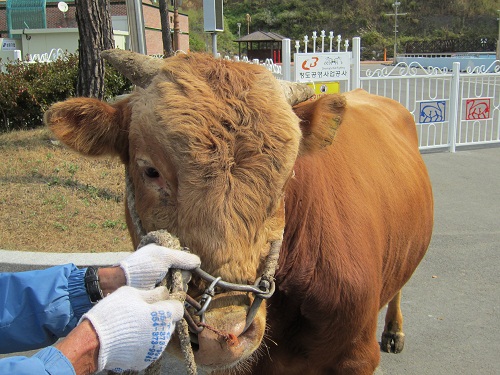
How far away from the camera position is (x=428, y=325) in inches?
173

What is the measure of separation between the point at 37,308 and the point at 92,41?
6.52 metres

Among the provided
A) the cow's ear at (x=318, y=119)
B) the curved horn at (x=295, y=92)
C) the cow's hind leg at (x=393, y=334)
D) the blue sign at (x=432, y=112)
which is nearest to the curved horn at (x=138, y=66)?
the curved horn at (x=295, y=92)

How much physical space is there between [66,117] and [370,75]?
30.2 feet

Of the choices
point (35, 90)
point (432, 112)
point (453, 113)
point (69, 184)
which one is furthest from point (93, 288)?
point (453, 113)

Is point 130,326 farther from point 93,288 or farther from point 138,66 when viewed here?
point 138,66

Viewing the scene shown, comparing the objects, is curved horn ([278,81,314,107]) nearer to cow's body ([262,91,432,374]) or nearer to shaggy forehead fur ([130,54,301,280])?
shaggy forehead fur ([130,54,301,280])

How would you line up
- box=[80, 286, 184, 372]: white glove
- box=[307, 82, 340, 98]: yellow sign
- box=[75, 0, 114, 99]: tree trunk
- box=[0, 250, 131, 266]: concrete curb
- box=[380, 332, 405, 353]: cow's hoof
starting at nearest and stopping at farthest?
box=[80, 286, 184, 372]: white glove → box=[380, 332, 405, 353]: cow's hoof → box=[0, 250, 131, 266]: concrete curb → box=[75, 0, 114, 99]: tree trunk → box=[307, 82, 340, 98]: yellow sign

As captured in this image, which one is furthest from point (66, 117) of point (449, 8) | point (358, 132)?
point (449, 8)

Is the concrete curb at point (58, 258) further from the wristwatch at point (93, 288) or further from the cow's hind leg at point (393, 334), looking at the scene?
the wristwatch at point (93, 288)

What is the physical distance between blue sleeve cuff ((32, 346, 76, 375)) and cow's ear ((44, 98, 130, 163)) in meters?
1.04

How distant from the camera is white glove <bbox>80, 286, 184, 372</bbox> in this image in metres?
1.64

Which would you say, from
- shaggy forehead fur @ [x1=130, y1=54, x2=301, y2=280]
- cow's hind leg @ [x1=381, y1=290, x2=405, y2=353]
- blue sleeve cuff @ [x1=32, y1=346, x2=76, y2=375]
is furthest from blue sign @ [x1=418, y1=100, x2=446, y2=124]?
blue sleeve cuff @ [x1=32, y1=346, x2=76, y2=375]

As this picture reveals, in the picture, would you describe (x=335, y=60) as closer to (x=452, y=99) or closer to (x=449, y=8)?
(x=452, y=99)

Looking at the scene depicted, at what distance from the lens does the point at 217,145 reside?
1908 mm
